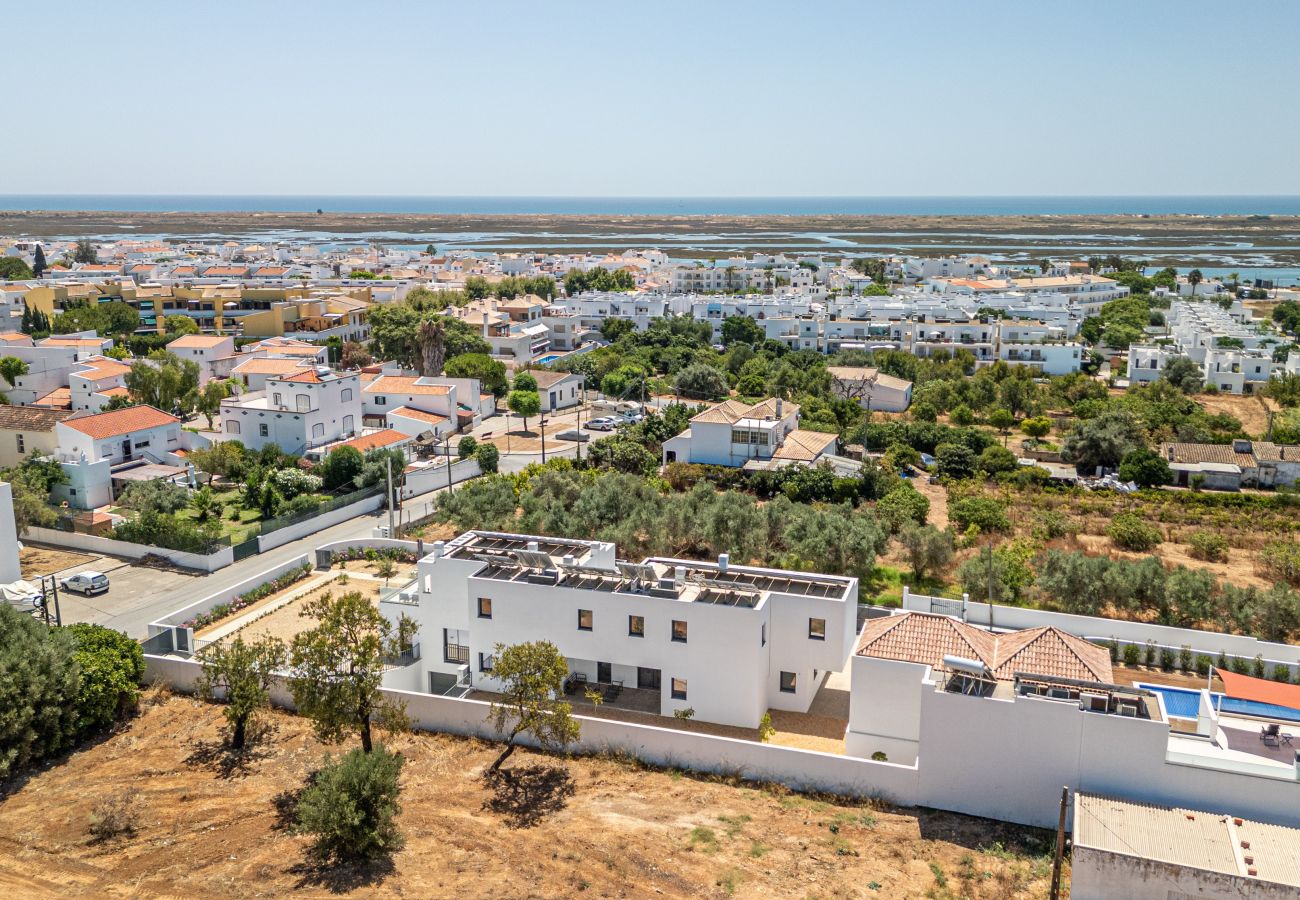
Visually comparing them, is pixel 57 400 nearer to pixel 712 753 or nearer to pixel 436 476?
pixel 436 476

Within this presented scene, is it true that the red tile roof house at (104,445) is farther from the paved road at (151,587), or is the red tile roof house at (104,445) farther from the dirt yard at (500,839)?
the dirt yard at (500,839)

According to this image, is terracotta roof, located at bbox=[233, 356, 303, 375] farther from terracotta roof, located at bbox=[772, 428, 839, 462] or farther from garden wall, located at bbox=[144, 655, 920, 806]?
garden wall, located at bbox=[144, 655, 920, 806]

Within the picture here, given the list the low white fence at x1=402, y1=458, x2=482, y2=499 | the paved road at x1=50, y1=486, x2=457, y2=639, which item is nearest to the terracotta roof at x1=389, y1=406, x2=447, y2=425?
the low white fence at x1=402, y1=458, x2=482, y2=499

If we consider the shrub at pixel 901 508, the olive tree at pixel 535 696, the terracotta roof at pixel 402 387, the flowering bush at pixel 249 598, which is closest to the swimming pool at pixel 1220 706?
the olive tree at pixel 535 696

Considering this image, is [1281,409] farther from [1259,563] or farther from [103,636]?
[103,636]

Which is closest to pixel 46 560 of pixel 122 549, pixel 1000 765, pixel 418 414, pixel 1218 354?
pixel 122 549
